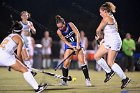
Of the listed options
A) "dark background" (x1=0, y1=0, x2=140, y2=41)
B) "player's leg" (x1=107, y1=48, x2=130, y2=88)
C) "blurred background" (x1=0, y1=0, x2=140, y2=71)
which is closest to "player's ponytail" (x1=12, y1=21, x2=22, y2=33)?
"player's leg" (x1=107, y1=48, x2=130, y2=88)

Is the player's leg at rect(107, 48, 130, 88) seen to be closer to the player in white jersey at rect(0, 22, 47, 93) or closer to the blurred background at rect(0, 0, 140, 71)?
the player in white jersey at rect(0, 22, 47, 93)

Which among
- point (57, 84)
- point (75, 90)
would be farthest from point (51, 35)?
point (75, 90)

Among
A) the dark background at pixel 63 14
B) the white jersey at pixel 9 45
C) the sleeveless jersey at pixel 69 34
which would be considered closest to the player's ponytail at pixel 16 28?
the white jersey at pixel 9 45

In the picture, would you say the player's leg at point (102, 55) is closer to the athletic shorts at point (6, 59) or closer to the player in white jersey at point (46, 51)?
the athletic shorts at point (6, 59)

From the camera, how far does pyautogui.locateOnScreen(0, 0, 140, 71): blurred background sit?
84.1 ft

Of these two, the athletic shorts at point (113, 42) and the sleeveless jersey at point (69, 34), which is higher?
the sleeveless jersey at point (69, 34)

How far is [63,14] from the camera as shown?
2705 cm

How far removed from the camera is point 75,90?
446 inches

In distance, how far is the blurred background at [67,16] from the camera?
1009 inches

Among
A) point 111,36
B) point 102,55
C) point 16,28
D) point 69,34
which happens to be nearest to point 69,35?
point 69,34

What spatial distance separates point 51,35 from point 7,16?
2.94 m

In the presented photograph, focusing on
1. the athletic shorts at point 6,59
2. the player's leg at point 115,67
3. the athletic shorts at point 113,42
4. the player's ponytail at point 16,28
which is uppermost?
the player's ponytail at point 16,28

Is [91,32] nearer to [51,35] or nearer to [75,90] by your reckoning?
[51,35]

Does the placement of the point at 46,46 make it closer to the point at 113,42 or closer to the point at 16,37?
the point at 113,42
